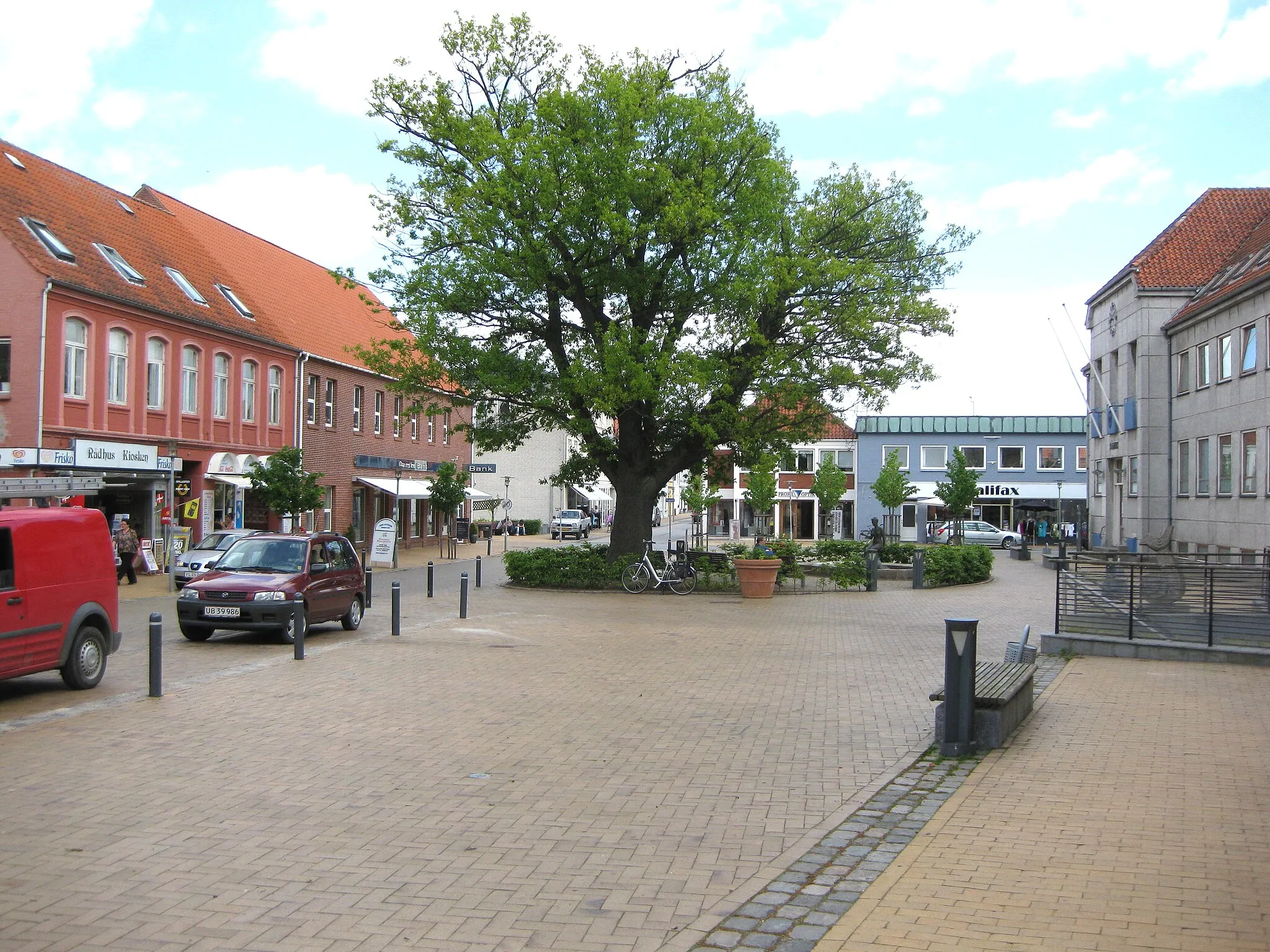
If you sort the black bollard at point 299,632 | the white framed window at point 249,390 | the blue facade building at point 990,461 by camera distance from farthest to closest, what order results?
the blue facade building at point 990,461 < the white framed window at point 249,390 < the black bollard at point 299,632

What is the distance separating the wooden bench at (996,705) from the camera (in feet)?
29.2

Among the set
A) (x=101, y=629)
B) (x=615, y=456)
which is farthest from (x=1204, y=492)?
(x=101, y=629)

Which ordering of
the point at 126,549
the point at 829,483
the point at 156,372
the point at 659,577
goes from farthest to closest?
1. the point at 829,483
2. the point at 156,372
3. the point at 126,549
4. the point at 659,577

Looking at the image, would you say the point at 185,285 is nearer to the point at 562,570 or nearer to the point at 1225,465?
the point at 562,570

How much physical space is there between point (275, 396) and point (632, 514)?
1737cm

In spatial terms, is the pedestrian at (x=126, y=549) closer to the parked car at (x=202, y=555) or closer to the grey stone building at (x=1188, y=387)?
the parked car at (x=202, y=555)

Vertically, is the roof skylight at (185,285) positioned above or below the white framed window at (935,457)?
above

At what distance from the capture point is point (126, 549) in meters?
28.4

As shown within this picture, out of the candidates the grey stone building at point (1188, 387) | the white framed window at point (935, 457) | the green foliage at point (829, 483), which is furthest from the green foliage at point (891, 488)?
the grey stone building at point (1188, 387)

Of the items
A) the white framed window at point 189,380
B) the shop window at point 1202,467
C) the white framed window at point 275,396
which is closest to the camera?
the white framed window at point 189,380

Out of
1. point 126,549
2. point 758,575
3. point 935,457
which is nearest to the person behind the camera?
point 758,575

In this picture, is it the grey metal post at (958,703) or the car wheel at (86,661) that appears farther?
the car wheel at (86,661)

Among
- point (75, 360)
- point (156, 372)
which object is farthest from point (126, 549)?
point (156, 372)

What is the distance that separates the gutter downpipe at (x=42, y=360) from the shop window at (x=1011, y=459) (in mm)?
57926
